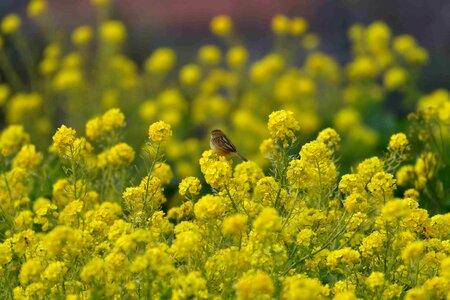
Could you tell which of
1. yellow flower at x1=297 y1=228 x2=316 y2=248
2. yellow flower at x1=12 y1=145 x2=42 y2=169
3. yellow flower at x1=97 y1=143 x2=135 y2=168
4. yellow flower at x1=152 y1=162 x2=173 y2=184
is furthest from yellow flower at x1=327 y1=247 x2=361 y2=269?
yellow flower at x1=12 y1=145 x2=42 y2=169

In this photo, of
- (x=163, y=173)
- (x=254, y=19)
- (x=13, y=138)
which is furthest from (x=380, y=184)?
(x=254, y=19)

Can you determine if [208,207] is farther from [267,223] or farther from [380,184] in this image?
[380,184]

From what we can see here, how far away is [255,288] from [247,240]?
0.82 meters

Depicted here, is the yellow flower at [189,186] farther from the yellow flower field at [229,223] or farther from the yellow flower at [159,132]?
the yellow flower at [159,132]

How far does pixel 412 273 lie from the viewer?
11.8 feet

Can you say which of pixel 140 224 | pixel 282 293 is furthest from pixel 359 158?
pixel 282 293

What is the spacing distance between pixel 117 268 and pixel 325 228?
105 cm

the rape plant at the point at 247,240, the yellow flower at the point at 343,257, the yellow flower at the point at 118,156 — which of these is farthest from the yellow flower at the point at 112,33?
the yellow flower at the point at 343,257

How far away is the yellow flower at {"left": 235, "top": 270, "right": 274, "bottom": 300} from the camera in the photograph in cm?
298

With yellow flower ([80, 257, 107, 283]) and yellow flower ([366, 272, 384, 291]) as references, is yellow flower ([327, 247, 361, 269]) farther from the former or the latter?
yellow flower ([80, 257, 107, 283])

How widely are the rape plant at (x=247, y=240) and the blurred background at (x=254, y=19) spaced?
21.5ft

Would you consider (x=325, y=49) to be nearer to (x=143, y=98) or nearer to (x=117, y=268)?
(x=143, y=98)

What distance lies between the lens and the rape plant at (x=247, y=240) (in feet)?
10.6

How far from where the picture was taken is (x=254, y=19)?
12.1m
